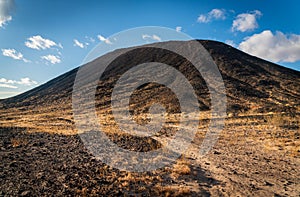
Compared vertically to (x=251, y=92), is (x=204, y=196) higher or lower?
lower

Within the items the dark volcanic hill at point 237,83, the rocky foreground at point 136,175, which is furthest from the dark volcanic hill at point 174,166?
the dark volcanic hill at point 237,83

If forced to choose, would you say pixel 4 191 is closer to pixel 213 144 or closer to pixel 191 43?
pixel 213 144

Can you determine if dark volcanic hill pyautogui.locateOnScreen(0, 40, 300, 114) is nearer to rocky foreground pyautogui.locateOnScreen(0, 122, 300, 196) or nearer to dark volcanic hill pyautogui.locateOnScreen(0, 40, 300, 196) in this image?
dark volcanic hill pyautogui.locateOnScreen(0, 40, 300, 196)

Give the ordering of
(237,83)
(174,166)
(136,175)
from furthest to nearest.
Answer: (237,83), (174,166), (136,175)

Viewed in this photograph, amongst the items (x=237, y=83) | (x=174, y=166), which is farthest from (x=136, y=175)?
(x=237, y=83)

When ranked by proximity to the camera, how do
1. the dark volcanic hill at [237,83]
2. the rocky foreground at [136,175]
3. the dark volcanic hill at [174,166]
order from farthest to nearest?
1. the dark volcanic hill at [237,83]
2. the dark volcanic hill at [174,166]
3. the rocky foreground at [136,175]

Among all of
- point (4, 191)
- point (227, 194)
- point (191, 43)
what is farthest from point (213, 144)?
point (191, 43)

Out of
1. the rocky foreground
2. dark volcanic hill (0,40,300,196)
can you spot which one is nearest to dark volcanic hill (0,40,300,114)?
dark volcanic hill (0,40,300,196)

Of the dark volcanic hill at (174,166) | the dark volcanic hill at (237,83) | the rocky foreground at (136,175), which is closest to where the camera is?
the rocky foreground at (136,175)

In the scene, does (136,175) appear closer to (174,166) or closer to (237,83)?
(174,166)

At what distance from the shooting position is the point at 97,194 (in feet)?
28.0

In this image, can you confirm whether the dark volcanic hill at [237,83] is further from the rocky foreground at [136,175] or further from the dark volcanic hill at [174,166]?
the rocky foreground at [136,175]

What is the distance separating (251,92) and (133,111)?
25192 millimetres

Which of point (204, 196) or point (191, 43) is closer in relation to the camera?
point (204, 196)
